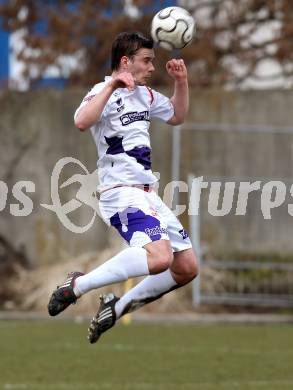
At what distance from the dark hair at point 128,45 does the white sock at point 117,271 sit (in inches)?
51.8

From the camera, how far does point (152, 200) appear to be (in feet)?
27.5

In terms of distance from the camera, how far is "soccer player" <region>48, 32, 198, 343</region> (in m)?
8.17

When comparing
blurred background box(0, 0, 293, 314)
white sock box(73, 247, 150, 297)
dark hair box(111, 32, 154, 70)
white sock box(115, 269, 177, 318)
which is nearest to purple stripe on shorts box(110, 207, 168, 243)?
white sock box(73, 247, 150, 297)

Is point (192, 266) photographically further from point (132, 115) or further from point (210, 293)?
point (210, 293)

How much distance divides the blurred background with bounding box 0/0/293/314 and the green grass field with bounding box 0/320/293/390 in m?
1.44

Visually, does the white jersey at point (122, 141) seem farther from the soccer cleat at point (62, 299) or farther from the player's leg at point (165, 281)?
the soccer cleat at point (62, 299)

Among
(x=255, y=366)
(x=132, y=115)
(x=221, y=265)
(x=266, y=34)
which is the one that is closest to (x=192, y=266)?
(x=132, y=115)

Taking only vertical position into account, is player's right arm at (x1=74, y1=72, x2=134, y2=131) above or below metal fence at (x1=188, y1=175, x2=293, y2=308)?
above

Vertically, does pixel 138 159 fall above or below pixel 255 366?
above

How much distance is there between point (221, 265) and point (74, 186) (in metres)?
2.37

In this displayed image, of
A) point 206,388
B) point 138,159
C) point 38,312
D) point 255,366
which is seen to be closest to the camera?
point 138,159

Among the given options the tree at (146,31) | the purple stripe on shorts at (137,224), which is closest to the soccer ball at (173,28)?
the purple stripe on shorts at (137,224)

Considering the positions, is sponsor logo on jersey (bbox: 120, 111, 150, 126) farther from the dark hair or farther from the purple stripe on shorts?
the purple stripe on shorts

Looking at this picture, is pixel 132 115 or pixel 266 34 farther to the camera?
pixel 266 34
